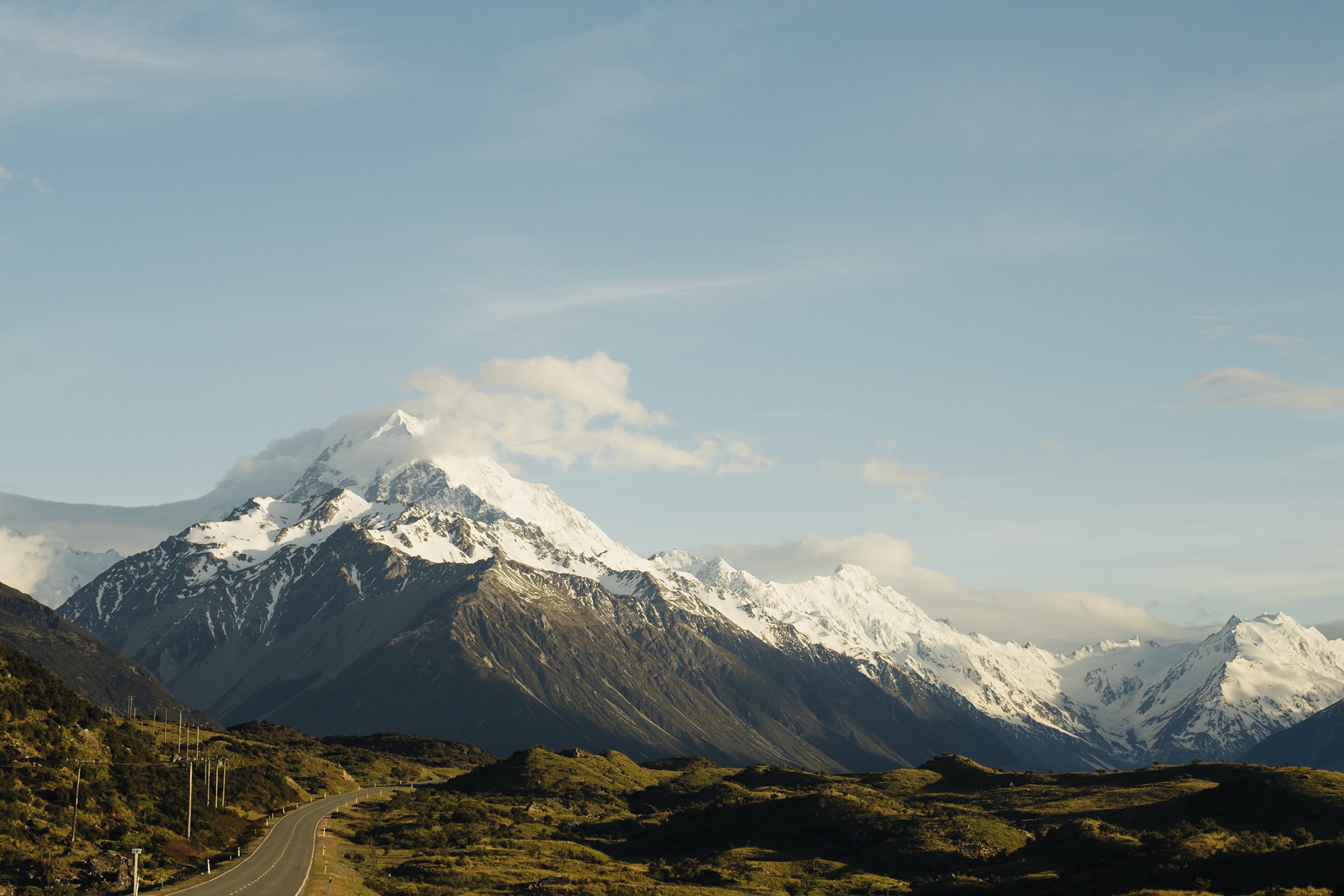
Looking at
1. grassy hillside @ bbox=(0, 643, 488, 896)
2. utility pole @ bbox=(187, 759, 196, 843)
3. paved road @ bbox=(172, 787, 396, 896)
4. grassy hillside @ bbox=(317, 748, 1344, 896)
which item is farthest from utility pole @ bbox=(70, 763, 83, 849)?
grassy hillside @ bbox=(317, 748, 1344, 896)

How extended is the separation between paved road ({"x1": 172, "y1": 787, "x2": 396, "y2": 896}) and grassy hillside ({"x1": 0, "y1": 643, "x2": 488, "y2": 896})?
4.01 metres

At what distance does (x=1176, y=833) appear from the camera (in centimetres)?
13062

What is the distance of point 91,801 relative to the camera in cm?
13500

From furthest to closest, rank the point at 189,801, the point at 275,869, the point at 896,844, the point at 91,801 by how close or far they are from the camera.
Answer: the point at 896,844, the point at 189,801, the point at 91,801, the point at 275,869

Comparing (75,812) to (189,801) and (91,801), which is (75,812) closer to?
(91,801)

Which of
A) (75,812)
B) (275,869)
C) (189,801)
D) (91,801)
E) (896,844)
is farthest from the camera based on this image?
(896,844)

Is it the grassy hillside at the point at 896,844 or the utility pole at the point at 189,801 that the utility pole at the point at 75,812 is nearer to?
the utility pole at the point at 189,801

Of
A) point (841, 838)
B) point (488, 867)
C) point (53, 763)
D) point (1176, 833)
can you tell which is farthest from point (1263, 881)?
point (53, 763)

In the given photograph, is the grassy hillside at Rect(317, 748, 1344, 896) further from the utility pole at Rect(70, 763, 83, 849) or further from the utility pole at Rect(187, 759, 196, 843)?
the utility pole at Rect(70, 763, 83, 849)

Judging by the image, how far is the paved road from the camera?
112 meters

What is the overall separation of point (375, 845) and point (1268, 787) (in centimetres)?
10631

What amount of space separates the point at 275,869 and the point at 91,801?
23795mm

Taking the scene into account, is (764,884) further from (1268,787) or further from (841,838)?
(1268,787)

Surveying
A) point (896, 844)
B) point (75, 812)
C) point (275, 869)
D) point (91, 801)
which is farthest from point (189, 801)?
point (896, 844)
